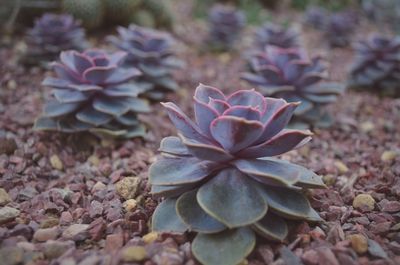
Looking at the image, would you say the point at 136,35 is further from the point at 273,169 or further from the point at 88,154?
the point at 273,169

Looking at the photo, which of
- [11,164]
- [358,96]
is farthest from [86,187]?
[358,96]

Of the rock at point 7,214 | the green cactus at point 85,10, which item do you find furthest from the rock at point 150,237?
the green cactus at point 85,10

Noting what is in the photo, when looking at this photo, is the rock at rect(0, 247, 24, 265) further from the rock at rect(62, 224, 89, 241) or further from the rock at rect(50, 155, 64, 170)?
the rock at rect(50, 155, 64, 170)

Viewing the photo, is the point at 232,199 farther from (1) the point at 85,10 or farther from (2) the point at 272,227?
(1) the point at 85,10

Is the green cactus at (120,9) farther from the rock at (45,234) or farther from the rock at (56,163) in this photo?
the rock at (45,234)

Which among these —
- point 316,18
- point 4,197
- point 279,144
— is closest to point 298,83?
point 279,144
